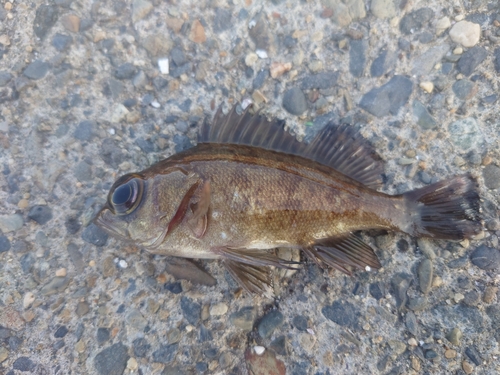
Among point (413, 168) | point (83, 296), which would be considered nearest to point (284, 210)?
point (413, 168)

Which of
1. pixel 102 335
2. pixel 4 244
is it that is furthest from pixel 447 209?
pixel 4 244

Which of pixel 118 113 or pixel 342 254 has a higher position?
pixel 342 254

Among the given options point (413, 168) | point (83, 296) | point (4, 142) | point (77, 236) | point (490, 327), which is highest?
point (413, 168)

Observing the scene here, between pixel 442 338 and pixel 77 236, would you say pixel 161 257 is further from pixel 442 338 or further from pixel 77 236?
pixel 442 338

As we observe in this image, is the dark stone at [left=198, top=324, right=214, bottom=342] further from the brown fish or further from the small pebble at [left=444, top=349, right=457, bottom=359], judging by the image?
the small pebble at [left=444, top=349, right=457, bottom=359]

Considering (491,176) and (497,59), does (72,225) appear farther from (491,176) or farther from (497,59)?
(497,59)

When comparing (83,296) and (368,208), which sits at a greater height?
(368,208)
